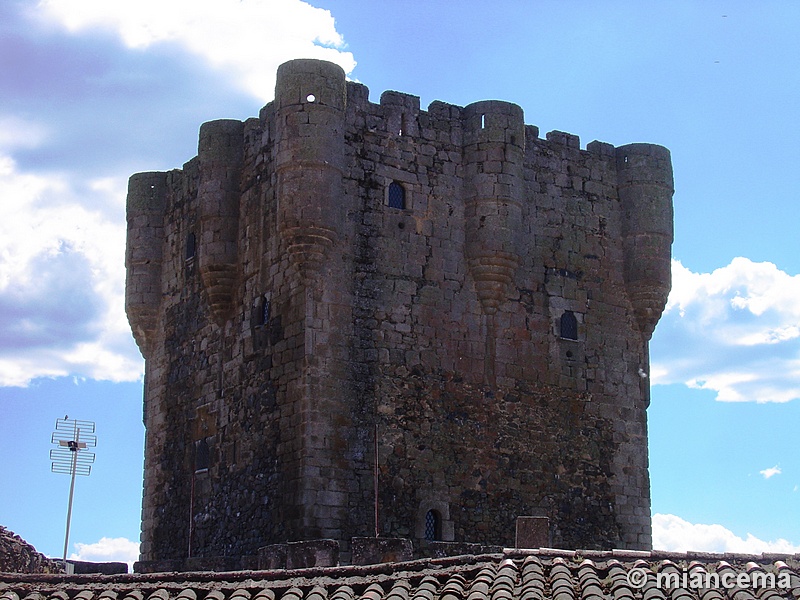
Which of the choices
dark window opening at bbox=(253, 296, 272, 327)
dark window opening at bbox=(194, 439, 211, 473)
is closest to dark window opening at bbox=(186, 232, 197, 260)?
dark window opening at bbox=(253, 296, 272, 327)

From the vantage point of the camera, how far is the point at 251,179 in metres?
22.9

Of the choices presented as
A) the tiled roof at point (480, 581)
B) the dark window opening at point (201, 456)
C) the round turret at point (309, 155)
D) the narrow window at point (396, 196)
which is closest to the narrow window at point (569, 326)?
the narrow window at point (396, 196)

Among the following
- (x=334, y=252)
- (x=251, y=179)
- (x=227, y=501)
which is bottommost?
(x=227, y=501)

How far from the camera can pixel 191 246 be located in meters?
24.3

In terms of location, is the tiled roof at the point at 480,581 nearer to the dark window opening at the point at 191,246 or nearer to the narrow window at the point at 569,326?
the narrow window at the point at 569,326

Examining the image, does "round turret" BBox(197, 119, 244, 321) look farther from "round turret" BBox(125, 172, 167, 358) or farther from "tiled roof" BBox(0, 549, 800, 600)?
"tiled roof" BBox(0, 549, 800, 600)

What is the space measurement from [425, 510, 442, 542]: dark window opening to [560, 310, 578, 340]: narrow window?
3.94m

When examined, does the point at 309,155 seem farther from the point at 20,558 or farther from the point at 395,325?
the point at 20,558

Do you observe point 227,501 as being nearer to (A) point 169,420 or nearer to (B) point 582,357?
(A) point 169,420

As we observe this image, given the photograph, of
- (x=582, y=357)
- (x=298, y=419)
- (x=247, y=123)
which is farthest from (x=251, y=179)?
(x=582, y=357)

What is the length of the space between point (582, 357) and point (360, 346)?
14.0 ft

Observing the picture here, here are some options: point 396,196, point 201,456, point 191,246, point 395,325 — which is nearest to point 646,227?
point 396,196

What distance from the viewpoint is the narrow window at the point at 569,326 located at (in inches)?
918

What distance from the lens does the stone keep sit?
20.9 meters
